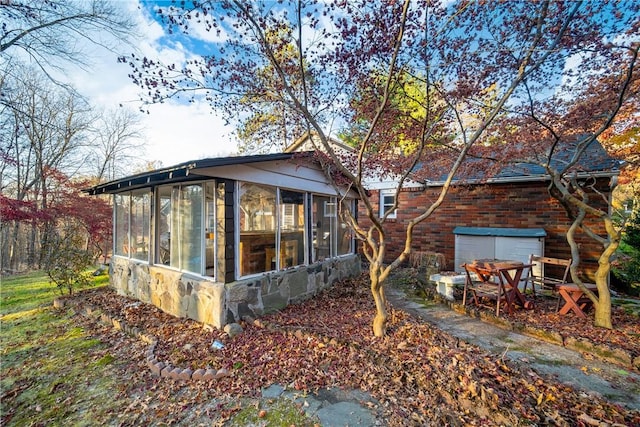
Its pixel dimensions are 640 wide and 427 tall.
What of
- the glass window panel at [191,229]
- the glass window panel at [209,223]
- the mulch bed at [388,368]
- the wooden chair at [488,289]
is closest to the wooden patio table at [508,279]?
the wooden chair at [488,289]

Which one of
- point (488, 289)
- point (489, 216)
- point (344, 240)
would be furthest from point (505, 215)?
point (344, 240)

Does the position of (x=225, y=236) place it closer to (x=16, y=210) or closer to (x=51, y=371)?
(x=51, y=371)

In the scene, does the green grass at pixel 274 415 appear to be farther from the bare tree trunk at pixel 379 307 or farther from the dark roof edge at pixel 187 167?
the dark roof edge at pixel 187 167

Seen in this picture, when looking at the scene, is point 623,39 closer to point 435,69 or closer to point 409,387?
point 435,69

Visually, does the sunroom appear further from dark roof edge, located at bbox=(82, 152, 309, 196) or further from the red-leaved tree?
the red-leaved tree

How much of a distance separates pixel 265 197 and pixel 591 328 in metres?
5.51

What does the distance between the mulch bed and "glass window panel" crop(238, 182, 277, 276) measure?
0.95 meters

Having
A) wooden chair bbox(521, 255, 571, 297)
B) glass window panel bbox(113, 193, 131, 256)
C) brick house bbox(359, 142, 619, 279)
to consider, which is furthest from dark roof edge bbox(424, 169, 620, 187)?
glass window panel bbox(113, 193, 131, 256)

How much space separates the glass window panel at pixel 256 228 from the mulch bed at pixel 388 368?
95cm

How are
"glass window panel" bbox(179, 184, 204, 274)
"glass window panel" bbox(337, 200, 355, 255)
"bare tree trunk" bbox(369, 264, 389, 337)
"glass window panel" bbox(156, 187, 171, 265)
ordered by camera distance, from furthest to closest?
"glass window panel" bbox(337, 200, 355, 255) → "glass window panel" bbox(156, 187, 171, 265) → "glass window panel" bbox(179, 184, 204, 274) → "bare tree trunk" bbox(369, 264, 389, 337)

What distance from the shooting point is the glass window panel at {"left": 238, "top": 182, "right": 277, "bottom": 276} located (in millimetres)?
4801

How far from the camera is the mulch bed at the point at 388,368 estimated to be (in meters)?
2.35

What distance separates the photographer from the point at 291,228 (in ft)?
19.0

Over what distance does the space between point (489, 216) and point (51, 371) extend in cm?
962
